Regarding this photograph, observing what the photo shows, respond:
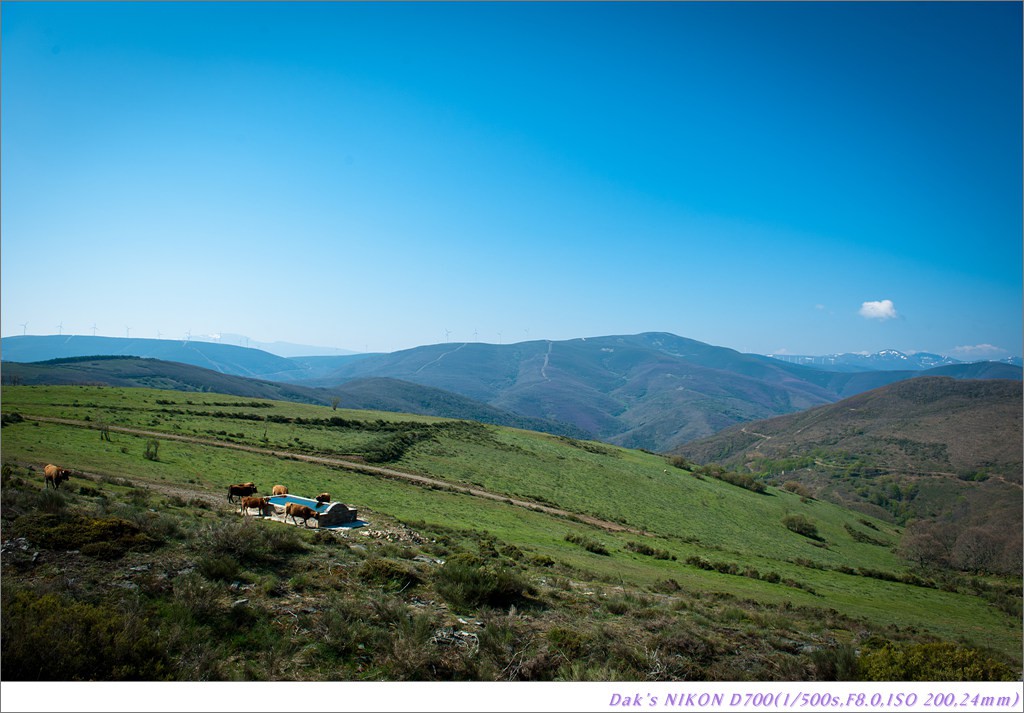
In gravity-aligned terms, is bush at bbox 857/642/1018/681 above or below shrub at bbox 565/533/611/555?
above

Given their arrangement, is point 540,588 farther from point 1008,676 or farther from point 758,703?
point 1008,676

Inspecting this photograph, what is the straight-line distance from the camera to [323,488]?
28703 mm

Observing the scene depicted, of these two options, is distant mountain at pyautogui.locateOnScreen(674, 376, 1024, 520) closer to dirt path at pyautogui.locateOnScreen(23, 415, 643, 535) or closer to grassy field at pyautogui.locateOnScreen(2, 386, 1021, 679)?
grassy field at pyautogui.locateOnScreen(2, 386, 1021, 679)

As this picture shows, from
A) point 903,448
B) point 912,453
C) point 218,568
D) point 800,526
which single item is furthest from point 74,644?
point 903,448

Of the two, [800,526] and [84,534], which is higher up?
[84,534]

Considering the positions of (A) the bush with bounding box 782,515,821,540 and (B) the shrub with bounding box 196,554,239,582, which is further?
(A) the bush with bounding box 782,515,821,540

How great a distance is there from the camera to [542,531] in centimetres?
2836

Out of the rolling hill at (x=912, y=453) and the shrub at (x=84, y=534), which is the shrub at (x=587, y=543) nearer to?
the shrub at (x=84, y=534)

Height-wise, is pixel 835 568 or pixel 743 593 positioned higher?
pixel 743 593

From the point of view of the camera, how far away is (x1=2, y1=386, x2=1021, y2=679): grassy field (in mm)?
9938

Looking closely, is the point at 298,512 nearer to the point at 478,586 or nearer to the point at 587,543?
the point at 478,586

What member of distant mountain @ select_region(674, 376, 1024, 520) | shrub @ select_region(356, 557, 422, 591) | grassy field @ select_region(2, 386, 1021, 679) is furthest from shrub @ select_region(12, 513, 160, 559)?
distant mountain @ select_region(674, 376, 1024, 520)

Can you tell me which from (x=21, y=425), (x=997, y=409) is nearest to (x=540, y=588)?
(x=21, y=425)

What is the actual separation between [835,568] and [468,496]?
29.2m
